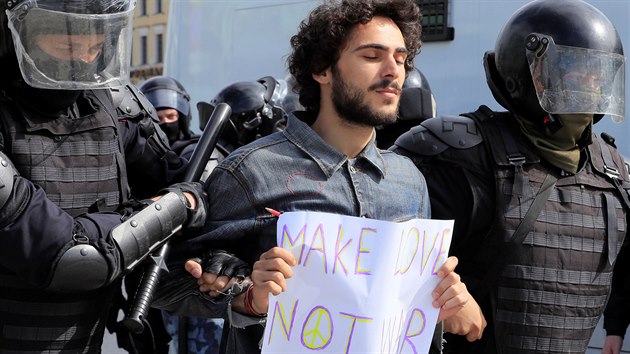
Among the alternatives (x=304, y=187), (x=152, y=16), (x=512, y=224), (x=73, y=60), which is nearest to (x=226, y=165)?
(x=304, y=187)

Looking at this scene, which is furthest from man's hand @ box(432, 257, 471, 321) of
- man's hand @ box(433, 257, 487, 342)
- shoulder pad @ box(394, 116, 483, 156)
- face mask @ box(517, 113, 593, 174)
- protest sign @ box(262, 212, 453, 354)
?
face mask @ box(517, 113, 593, 174)

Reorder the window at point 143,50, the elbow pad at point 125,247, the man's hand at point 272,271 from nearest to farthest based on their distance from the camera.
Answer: the man's hand at point 272,271
the elbow pad at point 125,247
the window at point 143,50

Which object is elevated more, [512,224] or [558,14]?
[558,14]

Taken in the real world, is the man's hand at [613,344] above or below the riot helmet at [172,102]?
below

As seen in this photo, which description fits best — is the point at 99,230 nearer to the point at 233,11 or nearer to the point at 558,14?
the point at 558,14

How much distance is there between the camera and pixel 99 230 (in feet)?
9.00

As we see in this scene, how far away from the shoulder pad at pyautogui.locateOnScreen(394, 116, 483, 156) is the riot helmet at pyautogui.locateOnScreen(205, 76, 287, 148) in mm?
2591

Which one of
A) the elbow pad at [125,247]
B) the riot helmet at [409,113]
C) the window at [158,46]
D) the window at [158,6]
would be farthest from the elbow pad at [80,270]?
the window at [158,6]

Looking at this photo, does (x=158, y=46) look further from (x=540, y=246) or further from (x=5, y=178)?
(x=5, y=178)

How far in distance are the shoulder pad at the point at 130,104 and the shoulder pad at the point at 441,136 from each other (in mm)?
829

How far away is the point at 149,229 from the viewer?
107 inches

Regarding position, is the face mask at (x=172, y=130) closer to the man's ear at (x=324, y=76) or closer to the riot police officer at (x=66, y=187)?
the riot police officer at (x=66, y=187)

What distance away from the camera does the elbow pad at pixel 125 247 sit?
2.65 m

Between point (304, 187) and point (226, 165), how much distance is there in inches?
8.3
